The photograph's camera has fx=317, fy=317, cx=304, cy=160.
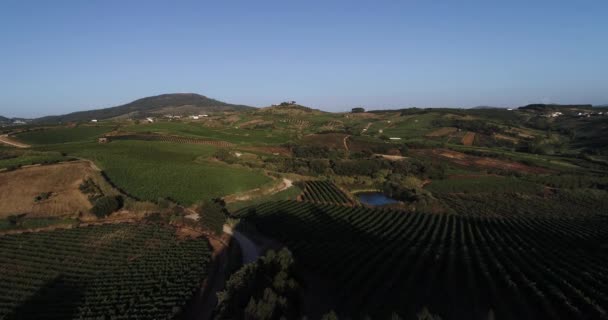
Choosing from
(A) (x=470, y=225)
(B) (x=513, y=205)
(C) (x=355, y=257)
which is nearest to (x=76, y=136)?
(C) (x=355, y=257)

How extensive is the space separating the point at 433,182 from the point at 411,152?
28135 mm

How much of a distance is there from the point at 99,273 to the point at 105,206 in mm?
19347

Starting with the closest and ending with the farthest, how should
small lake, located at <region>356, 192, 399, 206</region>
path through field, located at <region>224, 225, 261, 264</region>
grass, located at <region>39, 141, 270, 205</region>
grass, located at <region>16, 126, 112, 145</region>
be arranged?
path through field, located at <region>224, 225, 261, 264</region> < grass, located at <region>39, 141, 270, 205</region> < small lake, located at <region>356, 192, 399, 206</region> < grass, located at <region>16, 126, 112, 145</region>

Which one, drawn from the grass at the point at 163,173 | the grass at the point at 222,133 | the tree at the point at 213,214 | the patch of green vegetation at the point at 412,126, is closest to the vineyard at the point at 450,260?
the tree at the point at 213,214

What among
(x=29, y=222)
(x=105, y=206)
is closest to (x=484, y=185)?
(x=105, y=206)

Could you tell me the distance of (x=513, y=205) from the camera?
61344 millimetres

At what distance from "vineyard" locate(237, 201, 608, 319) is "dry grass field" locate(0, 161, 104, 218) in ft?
91.7

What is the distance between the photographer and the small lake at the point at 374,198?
69375 millimetres

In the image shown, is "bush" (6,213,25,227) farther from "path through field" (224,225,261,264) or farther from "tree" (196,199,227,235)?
"path through field" (224,225,261,264)

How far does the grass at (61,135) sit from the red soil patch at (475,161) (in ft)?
354

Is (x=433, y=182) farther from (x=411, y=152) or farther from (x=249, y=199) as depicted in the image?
(x=249, y=199)

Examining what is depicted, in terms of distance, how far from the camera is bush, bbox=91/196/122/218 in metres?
46.6

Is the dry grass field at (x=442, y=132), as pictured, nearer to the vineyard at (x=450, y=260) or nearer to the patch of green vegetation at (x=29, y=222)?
the vineyard at (x=450, y=260)

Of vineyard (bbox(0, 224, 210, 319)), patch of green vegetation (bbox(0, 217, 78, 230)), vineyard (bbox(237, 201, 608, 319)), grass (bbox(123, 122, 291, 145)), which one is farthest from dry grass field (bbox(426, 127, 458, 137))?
patch of green vegetation (bbox(0, 217, 78, 230))
